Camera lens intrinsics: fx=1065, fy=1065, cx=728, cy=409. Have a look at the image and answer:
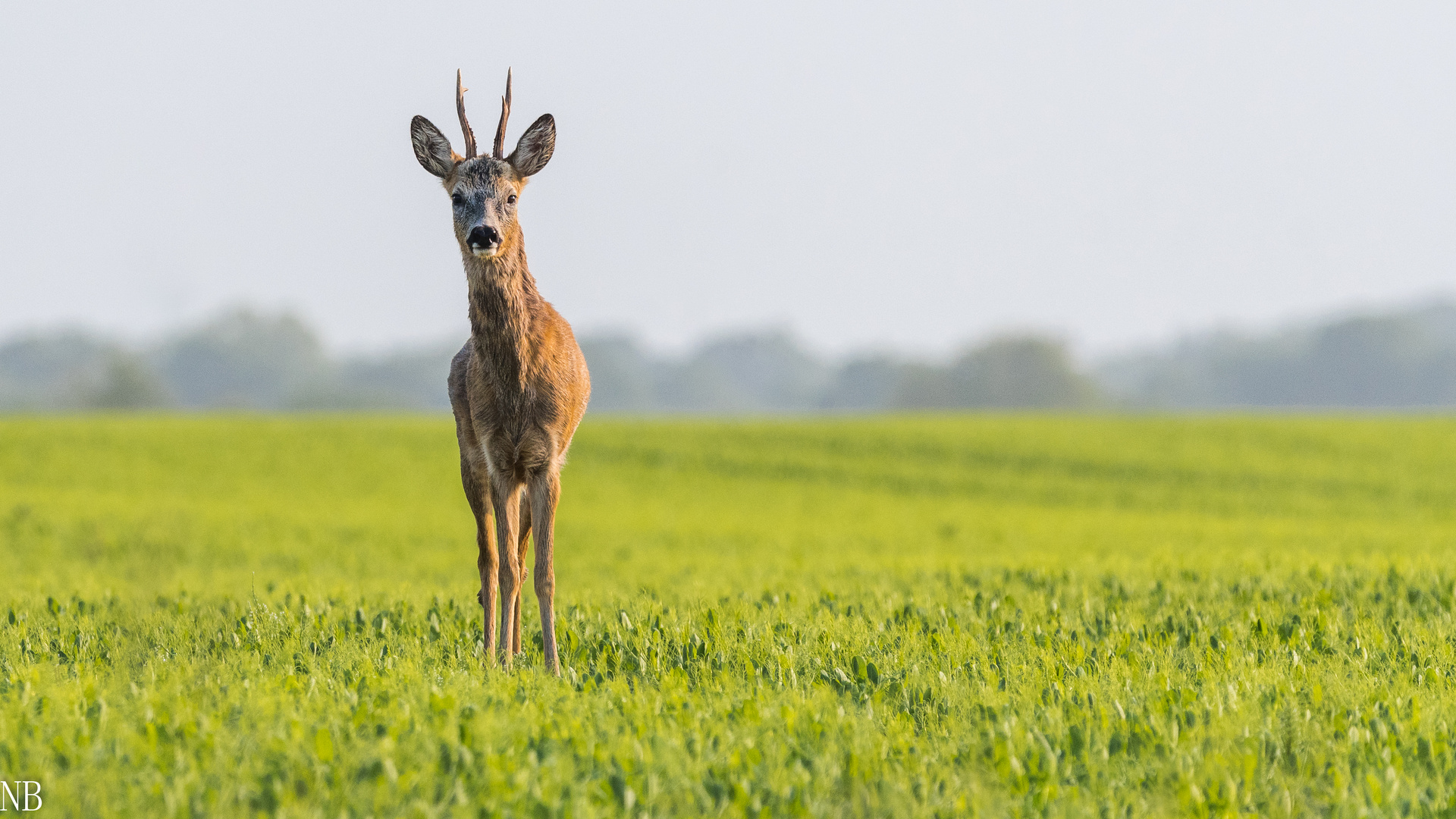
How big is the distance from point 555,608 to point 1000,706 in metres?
4.86

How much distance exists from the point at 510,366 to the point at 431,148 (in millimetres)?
1657

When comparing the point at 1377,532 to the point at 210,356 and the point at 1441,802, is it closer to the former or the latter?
the point at 1441,802

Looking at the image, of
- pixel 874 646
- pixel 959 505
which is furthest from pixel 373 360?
pixel 874 646

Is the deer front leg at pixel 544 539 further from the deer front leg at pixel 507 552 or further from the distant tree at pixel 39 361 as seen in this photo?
the distant tree at pixel 39 361

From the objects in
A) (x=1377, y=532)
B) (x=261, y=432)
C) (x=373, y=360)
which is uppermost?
(x=373, y=360)

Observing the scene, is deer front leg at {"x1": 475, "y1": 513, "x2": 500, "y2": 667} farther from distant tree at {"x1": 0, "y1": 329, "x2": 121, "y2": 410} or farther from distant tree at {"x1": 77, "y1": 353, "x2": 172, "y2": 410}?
distant tree at {"x1": 0, "y1": 329, "x2": 121, "y2": 410}

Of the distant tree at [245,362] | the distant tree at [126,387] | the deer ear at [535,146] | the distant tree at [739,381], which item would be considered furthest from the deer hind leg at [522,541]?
the distant tree at [739,381]

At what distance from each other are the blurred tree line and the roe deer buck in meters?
96.7

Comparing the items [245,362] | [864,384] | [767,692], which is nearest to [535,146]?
[767,692]

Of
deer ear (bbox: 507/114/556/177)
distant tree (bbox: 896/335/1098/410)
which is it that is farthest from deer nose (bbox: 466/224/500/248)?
distant tree (bbox: 896/335/1098/410)

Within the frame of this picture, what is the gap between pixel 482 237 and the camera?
A: 6.78 meters

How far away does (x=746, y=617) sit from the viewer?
29.6ft

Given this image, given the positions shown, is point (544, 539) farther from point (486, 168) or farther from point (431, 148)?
point (431, 148)

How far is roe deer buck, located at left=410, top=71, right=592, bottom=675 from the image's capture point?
24.1ft
